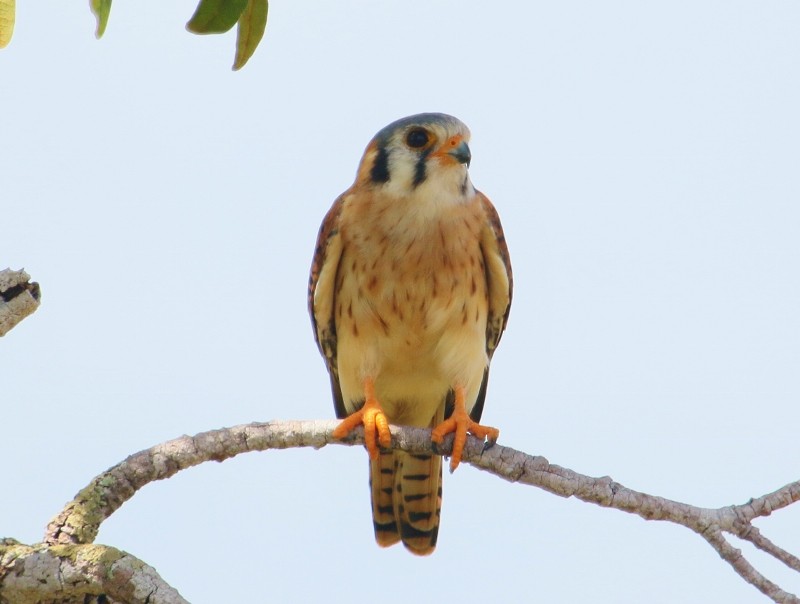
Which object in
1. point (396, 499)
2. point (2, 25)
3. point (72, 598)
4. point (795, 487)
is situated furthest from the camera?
point (396, 499)

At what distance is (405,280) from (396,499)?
1.09 metres

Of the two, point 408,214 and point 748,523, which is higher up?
point 408,214

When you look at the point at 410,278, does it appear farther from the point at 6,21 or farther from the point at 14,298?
the point at 6,21

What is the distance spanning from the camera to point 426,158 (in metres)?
4.35

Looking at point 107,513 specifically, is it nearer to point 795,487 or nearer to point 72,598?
point 72,598

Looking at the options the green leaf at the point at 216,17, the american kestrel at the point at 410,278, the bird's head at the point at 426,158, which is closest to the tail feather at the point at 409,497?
the american kestrel at the point at 410,278

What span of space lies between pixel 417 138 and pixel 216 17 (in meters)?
1.93

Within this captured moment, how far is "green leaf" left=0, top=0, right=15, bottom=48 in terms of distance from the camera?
2.35 m

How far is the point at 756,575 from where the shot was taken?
119 inches

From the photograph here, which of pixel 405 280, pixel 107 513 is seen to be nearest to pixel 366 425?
pixel 405 280

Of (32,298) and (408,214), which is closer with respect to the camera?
(32,298)

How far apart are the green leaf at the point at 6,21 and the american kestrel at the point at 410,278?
6.88 ft

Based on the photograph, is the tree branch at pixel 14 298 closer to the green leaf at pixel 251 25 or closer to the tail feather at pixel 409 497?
the green leaf at pixel 251 25

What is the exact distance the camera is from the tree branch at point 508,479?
310cm
